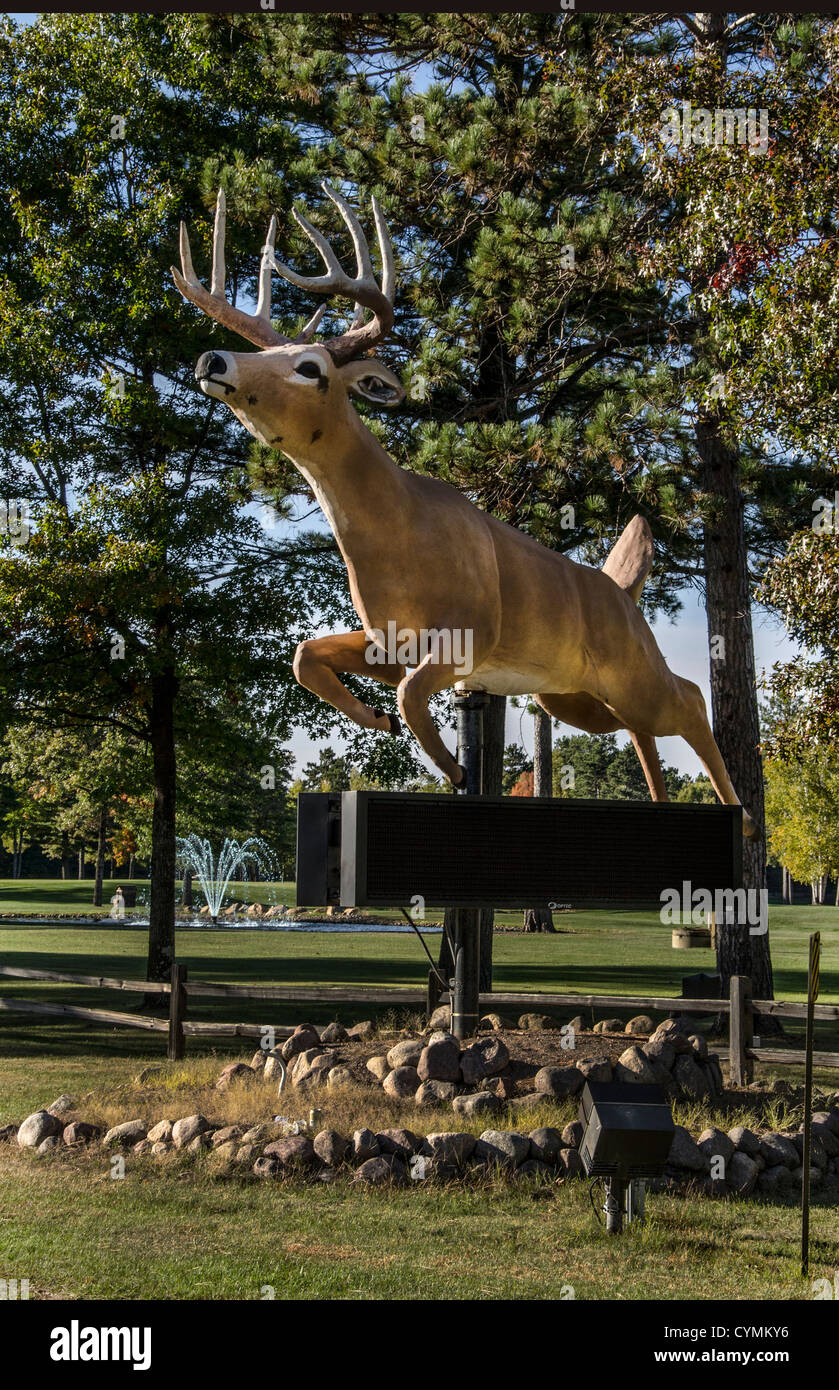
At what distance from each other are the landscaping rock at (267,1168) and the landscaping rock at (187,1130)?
2.15 feet

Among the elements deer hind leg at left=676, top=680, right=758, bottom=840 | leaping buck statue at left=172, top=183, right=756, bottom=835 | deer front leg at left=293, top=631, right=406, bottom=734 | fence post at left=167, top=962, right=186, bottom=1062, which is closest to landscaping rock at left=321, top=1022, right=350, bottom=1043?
fence post at left=167, top=962, right=186, bottom=1062

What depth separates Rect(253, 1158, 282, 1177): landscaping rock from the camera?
816 cm

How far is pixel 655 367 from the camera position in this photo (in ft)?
45.4

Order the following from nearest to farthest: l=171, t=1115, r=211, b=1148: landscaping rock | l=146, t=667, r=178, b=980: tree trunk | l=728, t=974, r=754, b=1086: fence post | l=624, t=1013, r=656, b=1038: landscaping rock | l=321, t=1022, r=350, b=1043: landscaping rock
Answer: l=171, t=1115, r=211, b=1148: landscaping rock < l=728, t=974, r=754, b=1086: fence post < l=321, t=1022, r=350, b=1043: landscaping rock < l=624, t=1013, r=656, b=1038: landscaping rock < l=146, t=667, r=178, b=980: tree trunk

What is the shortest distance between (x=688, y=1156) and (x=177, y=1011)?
18.7 feet

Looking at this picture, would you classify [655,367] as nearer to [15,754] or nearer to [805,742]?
[805,742]

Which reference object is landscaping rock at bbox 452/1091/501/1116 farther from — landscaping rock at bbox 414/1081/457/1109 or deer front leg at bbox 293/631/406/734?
deer front leg at bbox 293/631/406/734

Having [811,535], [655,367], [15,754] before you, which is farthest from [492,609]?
[15,754]

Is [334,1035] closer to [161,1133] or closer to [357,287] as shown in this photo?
[161,1133]

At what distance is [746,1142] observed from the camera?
8.49 meters

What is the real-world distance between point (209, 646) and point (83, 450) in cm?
362

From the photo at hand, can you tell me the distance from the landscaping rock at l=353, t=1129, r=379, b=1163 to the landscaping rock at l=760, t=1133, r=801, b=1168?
2612 millimetres

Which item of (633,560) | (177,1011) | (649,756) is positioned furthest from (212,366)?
(177,1011)

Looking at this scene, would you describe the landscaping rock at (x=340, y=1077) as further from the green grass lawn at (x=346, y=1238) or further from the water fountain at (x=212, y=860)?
the water fountain at (x=212, y=860)
